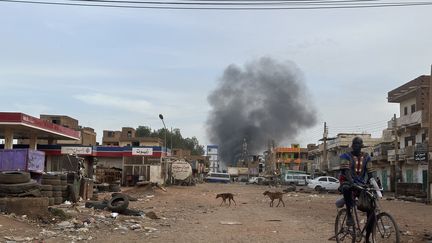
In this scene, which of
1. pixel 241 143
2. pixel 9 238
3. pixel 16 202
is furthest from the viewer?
pixel 241 143

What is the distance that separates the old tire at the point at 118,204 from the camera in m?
18.0

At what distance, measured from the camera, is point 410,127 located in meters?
55.1

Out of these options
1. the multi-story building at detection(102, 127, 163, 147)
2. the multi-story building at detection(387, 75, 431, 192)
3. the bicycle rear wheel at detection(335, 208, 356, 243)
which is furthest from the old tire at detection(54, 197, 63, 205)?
the multi-story building at detection(102, 127, 163, 147)

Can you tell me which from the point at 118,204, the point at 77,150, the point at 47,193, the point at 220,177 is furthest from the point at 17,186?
the point at 220,177

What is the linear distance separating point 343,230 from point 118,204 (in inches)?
425

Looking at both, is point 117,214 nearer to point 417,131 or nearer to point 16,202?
point 16,202

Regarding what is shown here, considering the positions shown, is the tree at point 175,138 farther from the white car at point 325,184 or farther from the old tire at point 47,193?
the old tire at point 47,193

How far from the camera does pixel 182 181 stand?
58.5 m

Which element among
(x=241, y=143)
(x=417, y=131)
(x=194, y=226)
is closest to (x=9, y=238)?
(x=194, y=226)

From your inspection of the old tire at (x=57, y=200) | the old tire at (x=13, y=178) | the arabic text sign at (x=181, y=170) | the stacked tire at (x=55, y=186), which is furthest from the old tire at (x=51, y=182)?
the arabic text sign at (x=181, y=170)

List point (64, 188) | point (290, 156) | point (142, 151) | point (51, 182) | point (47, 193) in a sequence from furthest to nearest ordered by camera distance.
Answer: point (290, 156)
point (142, 151)
point (64, 188)
point (51, 182)
point (47, 193)

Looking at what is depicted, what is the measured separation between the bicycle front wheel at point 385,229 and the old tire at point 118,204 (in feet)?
36.5

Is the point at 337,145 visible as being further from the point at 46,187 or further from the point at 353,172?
the point at 353,172

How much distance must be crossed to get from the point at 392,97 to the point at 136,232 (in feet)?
170
